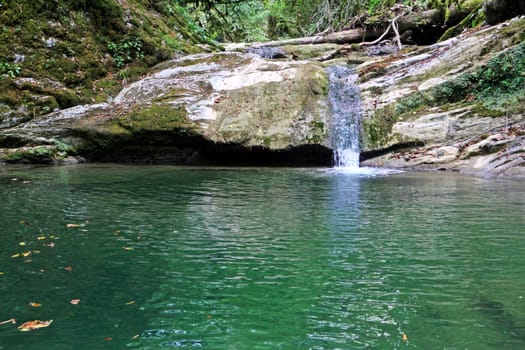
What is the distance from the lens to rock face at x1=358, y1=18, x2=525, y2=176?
10953mm

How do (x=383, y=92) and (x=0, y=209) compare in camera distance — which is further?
(x=383, y=92)

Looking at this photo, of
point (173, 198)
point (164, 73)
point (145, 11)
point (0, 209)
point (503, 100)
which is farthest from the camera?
point (145, 11)

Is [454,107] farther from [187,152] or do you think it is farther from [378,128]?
[187,152]

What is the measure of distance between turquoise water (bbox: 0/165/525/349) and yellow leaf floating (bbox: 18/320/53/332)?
0.04 meters

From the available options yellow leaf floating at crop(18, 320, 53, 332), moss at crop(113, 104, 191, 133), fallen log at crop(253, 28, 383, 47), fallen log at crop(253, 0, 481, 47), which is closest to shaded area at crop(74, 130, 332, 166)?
moss at crop(113, 104, 191, 133)

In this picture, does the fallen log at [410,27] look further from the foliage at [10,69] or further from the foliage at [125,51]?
the foliage at [10,69]

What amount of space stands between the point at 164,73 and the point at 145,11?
3.95 meters

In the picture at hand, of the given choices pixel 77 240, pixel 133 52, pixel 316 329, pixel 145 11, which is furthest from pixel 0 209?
pixel 145 11

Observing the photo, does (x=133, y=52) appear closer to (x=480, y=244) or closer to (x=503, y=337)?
(x=480, y=244)

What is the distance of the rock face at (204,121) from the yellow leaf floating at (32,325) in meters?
9.98

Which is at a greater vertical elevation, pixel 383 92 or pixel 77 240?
pixel 383 92

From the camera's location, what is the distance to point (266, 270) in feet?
12.5

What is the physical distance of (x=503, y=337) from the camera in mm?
2557

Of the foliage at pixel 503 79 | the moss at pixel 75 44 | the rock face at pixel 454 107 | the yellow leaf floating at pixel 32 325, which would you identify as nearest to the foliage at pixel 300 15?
the moss at pixel 75 44
